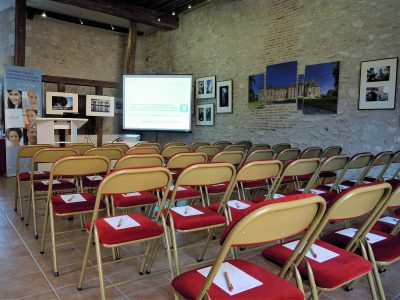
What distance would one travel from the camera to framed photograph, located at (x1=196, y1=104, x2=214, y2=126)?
8172 millimetres

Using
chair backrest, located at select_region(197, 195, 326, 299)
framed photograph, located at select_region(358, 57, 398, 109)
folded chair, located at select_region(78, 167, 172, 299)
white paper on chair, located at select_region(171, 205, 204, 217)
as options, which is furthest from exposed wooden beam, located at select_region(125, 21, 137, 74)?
chair backrest, located at select_region(197, 195, 326, 299)

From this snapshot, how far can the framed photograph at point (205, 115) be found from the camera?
8.17 meters

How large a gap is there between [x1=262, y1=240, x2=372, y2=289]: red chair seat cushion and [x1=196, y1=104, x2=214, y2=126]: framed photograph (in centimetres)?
660

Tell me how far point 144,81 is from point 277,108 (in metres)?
3.51

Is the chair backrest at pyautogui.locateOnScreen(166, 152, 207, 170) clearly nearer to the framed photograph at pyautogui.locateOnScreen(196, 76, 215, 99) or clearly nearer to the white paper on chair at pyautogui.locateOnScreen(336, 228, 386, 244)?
the white paper on chair at pyautogui.locateOnScreen(336, 228, 386, 244)

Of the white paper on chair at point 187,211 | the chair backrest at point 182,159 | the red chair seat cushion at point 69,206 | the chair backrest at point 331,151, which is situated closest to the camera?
the white paper on chair at point 187,211

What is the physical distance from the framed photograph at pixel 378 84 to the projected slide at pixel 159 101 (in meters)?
4.10

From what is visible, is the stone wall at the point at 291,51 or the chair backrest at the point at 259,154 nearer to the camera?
the chair backrest at the point at 259,154

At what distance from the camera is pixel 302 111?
608 centimetres

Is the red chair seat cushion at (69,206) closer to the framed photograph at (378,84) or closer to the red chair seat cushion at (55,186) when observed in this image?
the red chair seat cushion at (55,186)

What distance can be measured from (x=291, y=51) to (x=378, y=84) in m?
1.84

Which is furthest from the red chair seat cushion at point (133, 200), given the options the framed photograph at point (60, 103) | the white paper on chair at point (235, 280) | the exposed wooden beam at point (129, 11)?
the framed photograph at point (60, 103)

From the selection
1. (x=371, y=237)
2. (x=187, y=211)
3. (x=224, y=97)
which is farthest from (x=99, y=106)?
(x=371, y=237)

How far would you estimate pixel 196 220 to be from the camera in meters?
2.17
